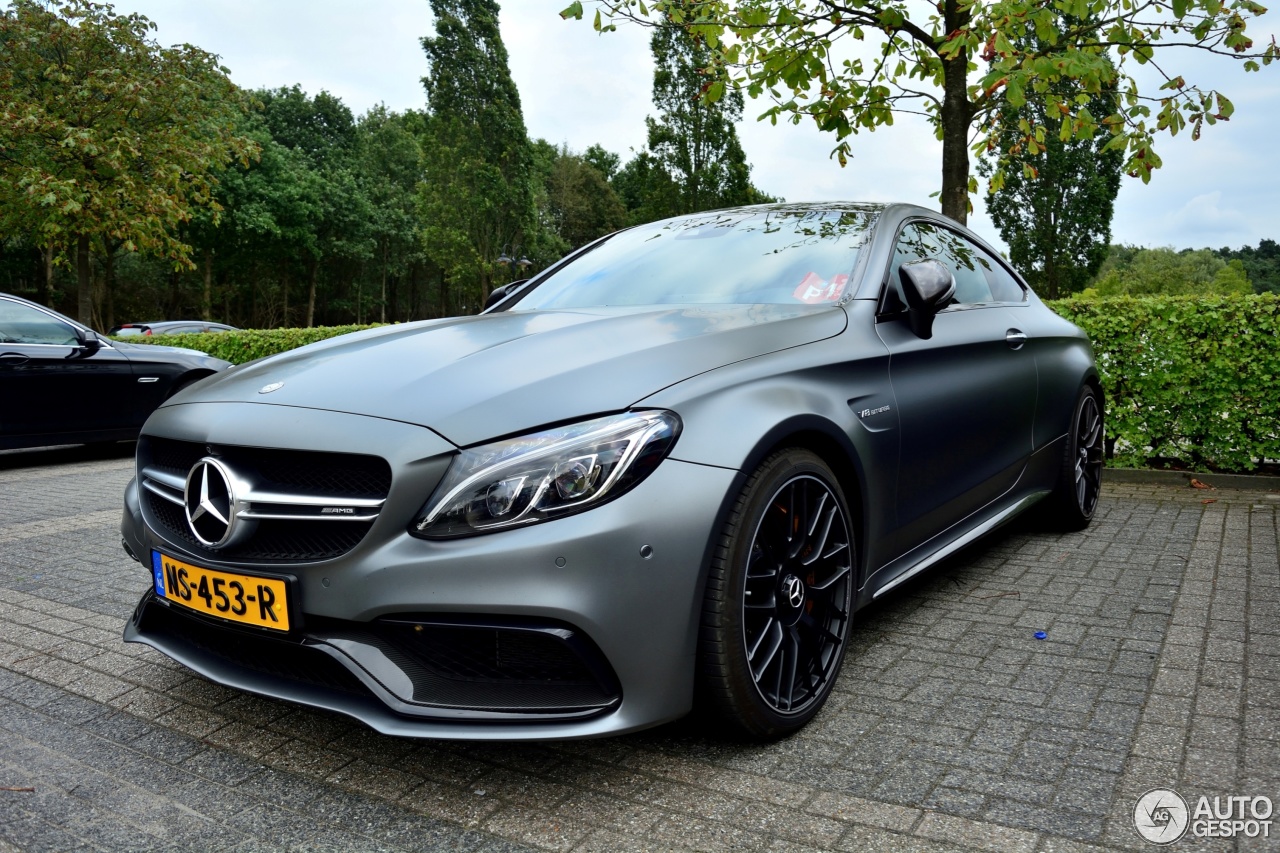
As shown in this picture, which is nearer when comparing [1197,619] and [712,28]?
[1197,619]

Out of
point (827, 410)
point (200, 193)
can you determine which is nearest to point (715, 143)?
point (200, 193)

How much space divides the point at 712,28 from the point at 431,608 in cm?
706

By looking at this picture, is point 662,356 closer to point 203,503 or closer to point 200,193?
point 203,503

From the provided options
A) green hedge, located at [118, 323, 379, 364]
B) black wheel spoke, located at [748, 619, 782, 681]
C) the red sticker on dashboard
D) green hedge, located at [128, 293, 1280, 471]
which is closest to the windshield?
the red sticker on dashboard

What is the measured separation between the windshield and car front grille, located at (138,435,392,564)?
140 cm

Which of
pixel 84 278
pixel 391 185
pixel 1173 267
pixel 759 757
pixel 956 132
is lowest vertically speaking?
pixel 759 757

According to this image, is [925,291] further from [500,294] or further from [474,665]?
[500,294]

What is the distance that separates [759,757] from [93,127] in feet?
60.9

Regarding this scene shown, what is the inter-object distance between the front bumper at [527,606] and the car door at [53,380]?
7.13 meters

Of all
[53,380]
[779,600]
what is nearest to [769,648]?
[779,600]

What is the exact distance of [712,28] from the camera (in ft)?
26.2

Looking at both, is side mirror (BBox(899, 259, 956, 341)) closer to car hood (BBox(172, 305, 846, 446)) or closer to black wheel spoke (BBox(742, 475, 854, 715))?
car hood (BBox(172, 305, 846, 446))

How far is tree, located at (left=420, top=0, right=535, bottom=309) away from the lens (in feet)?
133

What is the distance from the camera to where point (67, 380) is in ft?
27.1
